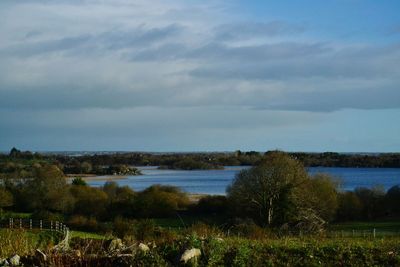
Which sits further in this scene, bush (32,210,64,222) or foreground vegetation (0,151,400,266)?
bush (32,210,64,222)

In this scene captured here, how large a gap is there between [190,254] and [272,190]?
4010cm

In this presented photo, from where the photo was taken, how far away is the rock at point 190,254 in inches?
492

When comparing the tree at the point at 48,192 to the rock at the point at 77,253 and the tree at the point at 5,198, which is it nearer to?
the tree at the point at 5,198

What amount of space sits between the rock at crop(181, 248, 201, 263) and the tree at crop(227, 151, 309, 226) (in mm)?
37730

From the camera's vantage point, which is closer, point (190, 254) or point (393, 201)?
point (190, 254)

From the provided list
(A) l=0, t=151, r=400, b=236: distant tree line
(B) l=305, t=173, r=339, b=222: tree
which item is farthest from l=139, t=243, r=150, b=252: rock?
(B) l=305, t=173, r=339, b=222: tree

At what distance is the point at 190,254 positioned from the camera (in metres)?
12.5

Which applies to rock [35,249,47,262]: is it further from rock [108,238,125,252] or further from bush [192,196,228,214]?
bush [192,196,228,214]

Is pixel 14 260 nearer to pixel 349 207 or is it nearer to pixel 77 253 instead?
pixel 77 253

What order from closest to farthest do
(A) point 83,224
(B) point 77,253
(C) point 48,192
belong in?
(B) point 77,253, (A) point 83,224, (C) point 48,192

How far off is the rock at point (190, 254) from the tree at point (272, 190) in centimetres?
3773

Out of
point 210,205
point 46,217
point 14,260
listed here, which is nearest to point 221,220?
point 210,205

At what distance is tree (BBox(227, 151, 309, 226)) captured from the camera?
2002 inches

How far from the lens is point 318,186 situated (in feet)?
183
